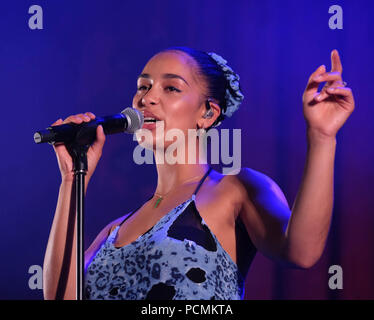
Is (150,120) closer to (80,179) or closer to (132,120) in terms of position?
(132,120)

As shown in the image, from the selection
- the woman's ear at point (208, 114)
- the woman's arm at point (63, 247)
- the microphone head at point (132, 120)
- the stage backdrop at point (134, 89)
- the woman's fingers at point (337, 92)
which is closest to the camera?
the woman's fingers at point (337, 92)

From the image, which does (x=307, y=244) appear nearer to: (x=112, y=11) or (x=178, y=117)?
(x=178, y=117)

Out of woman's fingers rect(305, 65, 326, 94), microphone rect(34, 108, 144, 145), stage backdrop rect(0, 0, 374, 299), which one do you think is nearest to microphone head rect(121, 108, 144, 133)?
microphone rect(34, 108, 144, 145)

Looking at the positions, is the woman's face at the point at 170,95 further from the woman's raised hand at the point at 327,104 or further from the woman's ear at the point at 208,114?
the woman's raised hand at the point at 327,104

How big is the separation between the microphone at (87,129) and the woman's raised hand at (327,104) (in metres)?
0.45

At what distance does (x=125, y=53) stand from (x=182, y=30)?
0.26 metres

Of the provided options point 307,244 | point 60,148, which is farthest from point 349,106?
point 60,148

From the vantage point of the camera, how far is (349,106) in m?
1.21

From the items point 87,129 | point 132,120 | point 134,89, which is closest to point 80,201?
point 87,129

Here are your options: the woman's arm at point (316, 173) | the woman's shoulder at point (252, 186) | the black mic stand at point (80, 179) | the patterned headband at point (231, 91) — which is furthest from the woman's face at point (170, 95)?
the woman's arm at point (316, 173)

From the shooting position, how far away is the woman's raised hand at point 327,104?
1.20 m

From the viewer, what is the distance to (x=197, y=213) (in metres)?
1.56

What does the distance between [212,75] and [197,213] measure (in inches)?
19.8

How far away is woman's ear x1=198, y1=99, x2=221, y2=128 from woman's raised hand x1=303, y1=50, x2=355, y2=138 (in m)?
0.59
